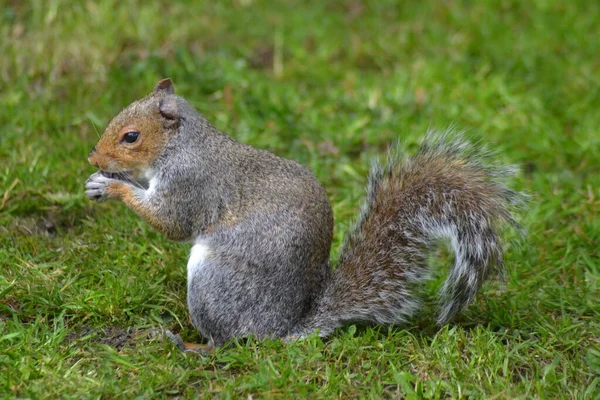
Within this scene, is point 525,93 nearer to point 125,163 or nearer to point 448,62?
point 448,62

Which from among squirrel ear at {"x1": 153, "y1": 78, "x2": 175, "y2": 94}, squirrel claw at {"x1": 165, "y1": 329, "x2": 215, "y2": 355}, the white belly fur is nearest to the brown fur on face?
squirrel ear at {"x1": 153, "y1": 78, "x2": 175, "y2": 94}

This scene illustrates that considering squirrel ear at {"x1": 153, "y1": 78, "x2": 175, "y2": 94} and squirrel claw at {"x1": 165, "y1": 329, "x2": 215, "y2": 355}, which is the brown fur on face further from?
squirrel claw at {"x1": 165, "y1": 329, "x2": 215, "y2": 355}

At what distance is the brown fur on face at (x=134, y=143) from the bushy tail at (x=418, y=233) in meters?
0.79

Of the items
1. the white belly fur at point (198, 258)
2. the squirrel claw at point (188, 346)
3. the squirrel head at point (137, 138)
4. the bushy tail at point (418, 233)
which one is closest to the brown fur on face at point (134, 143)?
the squirrel head at point (137, 138)

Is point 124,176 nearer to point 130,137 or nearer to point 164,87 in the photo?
point 130,137

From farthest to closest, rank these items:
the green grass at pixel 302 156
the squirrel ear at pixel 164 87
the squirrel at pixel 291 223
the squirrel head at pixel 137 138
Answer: the squirrel ear at pixel 164 87 < the squirrel head at pixel 137 138 < the squirrel at pixel 291 223 < the green grass at pixel 302 156

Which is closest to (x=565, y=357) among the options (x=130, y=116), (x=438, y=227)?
(x=438, y=227)

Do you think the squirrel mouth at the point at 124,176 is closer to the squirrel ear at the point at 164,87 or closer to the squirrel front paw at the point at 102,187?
the squirrel front paw at the point at 102,187

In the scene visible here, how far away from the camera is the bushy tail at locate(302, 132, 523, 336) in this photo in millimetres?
2812

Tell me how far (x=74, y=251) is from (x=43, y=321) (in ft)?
1.50

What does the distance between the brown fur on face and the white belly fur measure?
376 mm

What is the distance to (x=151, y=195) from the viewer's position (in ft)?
9.96

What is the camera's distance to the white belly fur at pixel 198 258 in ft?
9.48

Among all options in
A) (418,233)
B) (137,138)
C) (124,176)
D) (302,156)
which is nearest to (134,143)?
(137,138)
